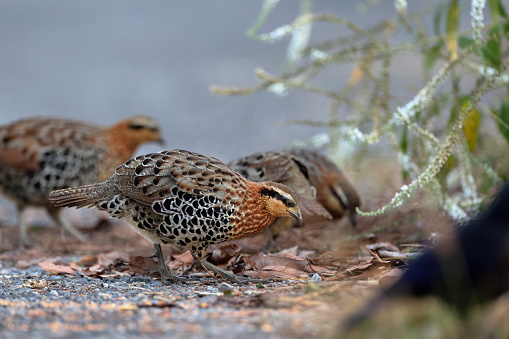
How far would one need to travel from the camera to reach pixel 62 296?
143 inches

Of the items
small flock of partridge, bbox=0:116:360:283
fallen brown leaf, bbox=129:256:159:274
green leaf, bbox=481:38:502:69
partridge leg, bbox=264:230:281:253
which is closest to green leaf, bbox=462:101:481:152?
green leaf, bbox=481:38:502:69

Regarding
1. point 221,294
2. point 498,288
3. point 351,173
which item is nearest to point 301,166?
point 351,173

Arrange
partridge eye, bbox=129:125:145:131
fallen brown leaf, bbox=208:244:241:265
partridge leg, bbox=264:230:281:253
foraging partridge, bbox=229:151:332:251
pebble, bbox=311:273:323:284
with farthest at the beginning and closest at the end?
1. partridge eye, bbox=129:125:145:131
2. partridge leg, bbox=264:230:281:253
3. foraging partridge, bbox=229:151:332:251
4. fallen brown leaf, bbox=208:244:241:265
5. pebble, bbox=311:273:323:284

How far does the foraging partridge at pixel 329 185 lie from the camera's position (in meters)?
5.95

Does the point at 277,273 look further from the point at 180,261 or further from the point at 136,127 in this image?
the point at 136,127

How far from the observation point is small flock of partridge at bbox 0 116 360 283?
4273 mm

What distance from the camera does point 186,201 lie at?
4.26 meters

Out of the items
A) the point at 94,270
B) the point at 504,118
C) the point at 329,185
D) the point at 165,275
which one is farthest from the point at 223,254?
the point at 504,118

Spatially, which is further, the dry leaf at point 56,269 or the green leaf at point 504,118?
the green leaf at point 504,118

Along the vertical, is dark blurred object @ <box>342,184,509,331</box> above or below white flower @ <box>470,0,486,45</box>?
below

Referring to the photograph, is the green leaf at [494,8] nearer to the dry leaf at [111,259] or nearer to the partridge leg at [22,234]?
the dry leaf at [111,259]

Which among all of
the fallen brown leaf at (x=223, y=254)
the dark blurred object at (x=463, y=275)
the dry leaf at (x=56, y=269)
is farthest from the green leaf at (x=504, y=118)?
the dry leaf at (x=56, y=269)

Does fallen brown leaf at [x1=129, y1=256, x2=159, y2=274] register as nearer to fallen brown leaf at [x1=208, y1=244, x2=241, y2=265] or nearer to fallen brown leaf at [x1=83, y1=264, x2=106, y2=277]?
fallen brown leaf at [x1=83, y1=264, x2=106, y2=277]

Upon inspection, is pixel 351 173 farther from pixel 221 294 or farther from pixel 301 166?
pixel 221 294
